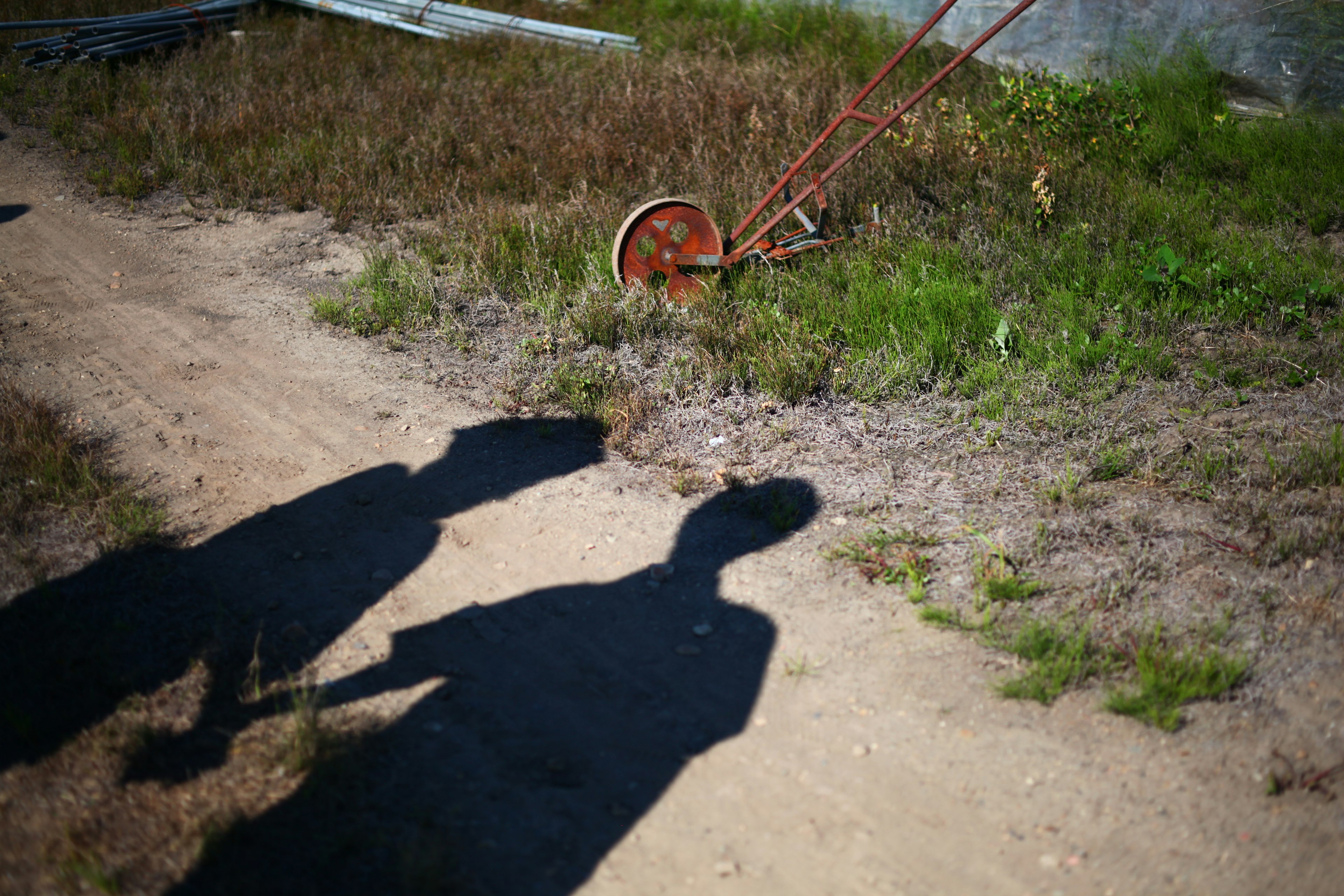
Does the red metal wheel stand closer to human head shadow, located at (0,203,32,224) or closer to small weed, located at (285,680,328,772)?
small weed, located at (285,680,328,772)

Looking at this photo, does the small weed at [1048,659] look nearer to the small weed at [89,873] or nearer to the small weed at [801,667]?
the small weed at [801,667]

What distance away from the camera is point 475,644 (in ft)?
10.8

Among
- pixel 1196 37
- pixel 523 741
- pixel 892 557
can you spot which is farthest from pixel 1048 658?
pixel 1196 37

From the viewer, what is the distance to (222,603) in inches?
136

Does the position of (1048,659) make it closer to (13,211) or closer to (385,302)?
(385,302)

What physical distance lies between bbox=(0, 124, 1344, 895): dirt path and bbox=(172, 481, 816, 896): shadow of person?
1cm

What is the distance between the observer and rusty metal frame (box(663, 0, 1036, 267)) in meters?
4.94

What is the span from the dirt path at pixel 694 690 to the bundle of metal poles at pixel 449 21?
625 centimetres

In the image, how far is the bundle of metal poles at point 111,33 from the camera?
28.9 ft

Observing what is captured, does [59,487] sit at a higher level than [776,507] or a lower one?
lower

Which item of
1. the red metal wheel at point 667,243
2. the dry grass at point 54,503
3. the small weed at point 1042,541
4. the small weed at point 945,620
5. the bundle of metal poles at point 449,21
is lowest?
the dry grass at point 54,503

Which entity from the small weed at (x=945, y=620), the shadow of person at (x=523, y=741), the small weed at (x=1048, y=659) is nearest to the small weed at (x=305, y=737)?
the shadow of person at (x=523, y=741)

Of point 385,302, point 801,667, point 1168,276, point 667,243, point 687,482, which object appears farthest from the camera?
point 385,302

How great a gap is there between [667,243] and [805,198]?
96 cm
